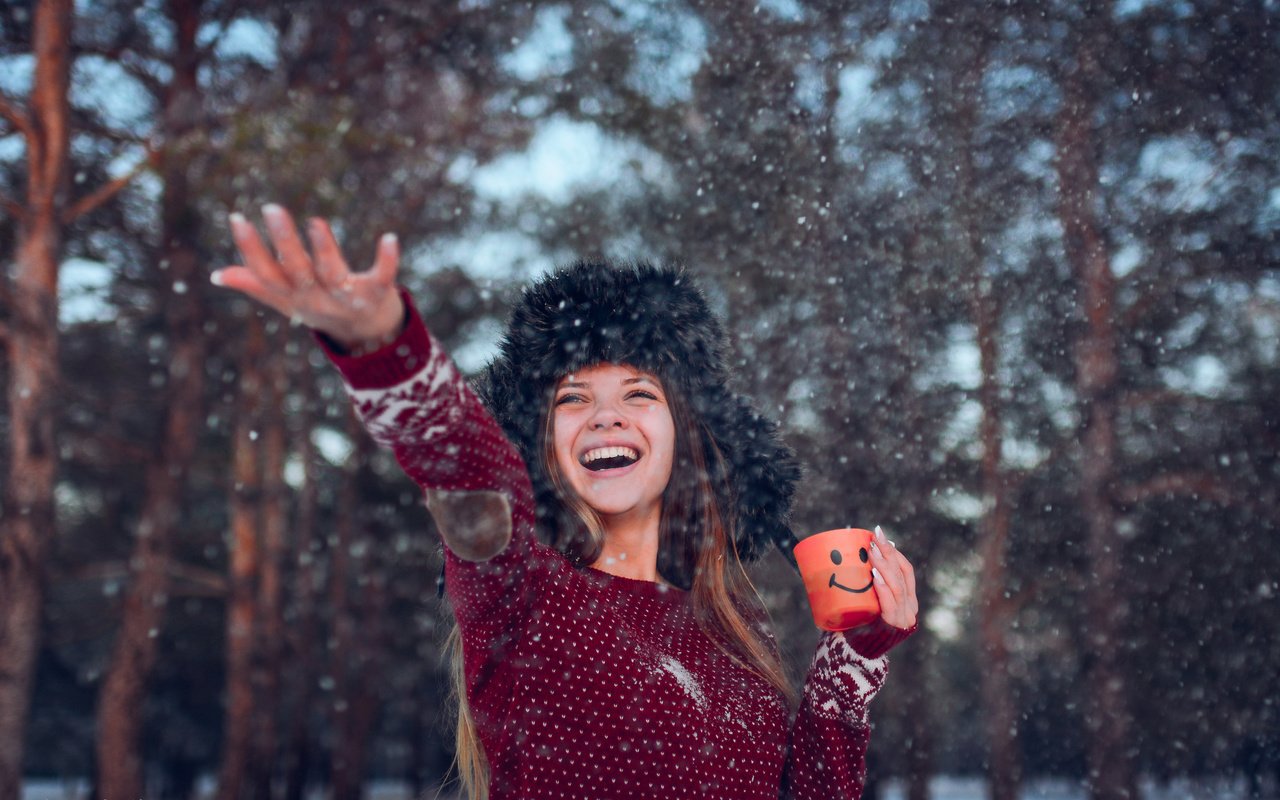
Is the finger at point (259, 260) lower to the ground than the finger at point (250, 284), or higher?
higher

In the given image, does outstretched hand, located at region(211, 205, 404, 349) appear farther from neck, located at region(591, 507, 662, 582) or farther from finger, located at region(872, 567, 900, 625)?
finger, located at region(872, 567, 900, 625)

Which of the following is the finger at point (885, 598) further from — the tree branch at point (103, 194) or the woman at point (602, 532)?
the tree branch at point (103, 194)

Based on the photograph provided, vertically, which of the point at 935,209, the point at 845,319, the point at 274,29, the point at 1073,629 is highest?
the point at 274,29

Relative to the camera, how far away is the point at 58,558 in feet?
56.1

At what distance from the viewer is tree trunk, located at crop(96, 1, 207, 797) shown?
30.7 ft

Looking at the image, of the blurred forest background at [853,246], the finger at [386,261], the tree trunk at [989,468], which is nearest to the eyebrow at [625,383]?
the finger at [386,261]

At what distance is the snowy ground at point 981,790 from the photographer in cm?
993

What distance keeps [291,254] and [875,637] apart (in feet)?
4.61

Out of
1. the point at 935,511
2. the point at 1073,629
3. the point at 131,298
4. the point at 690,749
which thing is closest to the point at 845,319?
the point at 935,511

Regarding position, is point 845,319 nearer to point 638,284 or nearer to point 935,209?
point 935,209

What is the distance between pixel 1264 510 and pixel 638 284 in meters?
7.77

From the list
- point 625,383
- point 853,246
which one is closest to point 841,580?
point 625,383

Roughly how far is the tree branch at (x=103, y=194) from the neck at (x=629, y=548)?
25.4ft

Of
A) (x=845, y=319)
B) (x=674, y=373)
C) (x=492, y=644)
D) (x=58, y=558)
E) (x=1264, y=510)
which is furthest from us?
(x=58, y=558)
